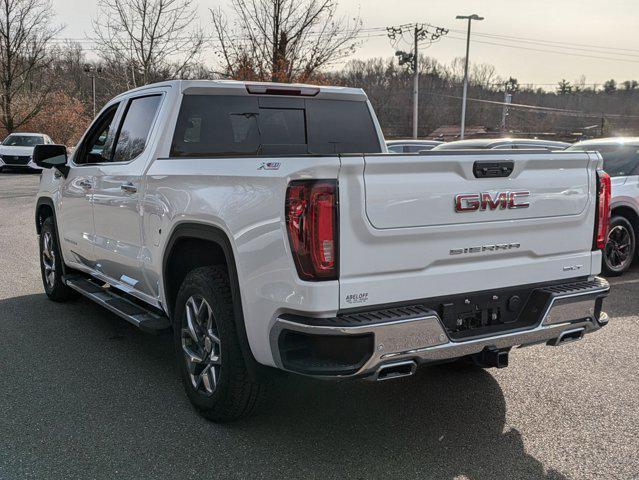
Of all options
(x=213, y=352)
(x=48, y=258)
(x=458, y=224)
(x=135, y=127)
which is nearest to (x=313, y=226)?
(x=458, y=224)

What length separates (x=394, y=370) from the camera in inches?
122

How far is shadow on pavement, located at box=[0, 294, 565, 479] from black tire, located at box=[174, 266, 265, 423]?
0.15 meters

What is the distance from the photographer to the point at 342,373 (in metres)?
3.00

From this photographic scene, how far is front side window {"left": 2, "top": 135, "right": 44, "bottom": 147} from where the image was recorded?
94.1 feet

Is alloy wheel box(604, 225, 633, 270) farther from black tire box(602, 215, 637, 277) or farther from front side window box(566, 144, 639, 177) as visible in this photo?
front side window box(566, 144, 639, 177)

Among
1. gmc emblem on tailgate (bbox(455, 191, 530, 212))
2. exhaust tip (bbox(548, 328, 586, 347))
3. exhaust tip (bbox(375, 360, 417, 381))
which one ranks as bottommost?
exhaust tip (bbox(548, 328, 586, 347))

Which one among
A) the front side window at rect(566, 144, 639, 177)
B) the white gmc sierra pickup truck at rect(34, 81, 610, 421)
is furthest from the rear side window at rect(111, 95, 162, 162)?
the front side window at rect(566, 144, 639, 177)

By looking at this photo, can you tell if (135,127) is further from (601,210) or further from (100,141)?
(601,210)

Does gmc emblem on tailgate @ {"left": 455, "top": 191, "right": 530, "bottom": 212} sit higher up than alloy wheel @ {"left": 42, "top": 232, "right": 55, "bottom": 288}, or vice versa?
gmc emblem on tailgate @ {"left": 455, "top": 191, "right": 530, "bottom": 212}

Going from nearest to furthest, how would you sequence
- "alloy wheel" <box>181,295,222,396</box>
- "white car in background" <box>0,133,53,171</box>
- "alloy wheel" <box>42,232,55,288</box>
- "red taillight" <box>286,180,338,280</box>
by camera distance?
"red taillight" <box>286,180,338,280</box> → "alloy wheel" <box>181,295,222,396</box> → "alloy wheel" <box>42,232,55,288</box> → "white car in background" <box>0,133,53,171</box>

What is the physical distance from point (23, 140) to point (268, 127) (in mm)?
27465

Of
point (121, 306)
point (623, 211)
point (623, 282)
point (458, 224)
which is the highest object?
point (458, 224)

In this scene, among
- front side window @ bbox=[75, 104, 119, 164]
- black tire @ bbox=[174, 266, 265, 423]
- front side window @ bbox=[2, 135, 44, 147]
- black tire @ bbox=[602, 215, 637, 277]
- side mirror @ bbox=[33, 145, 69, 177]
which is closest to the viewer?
black tire @ bbox=[174, 266, 265, 423]

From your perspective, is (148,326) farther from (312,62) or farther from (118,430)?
(312,62)
